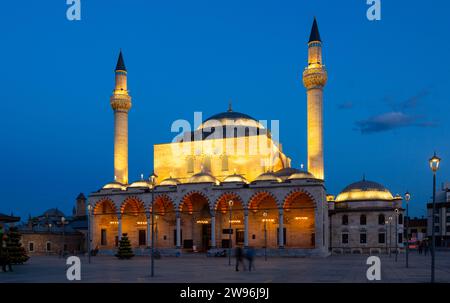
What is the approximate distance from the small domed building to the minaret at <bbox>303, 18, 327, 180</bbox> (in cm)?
1054

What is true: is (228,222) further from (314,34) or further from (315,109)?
(314,34)

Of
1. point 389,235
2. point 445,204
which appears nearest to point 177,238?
point 389,235

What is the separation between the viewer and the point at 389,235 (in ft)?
190

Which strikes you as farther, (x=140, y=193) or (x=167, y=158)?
(x=167, y=158)

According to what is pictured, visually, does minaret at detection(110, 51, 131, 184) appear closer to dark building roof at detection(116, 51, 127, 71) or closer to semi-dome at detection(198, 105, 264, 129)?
dark building roof at detection(116, 51, 127, 71)

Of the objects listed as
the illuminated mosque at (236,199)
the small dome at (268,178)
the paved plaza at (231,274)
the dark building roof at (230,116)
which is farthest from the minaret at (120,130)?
the paved plaza at (231,274)

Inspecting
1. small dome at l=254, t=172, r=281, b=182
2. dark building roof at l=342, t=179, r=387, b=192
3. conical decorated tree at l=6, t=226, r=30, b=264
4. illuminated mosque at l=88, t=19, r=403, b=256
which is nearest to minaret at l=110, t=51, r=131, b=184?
illuminated mosque at l=88, t=19, r=403, b=256

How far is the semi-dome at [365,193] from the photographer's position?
61594 mm

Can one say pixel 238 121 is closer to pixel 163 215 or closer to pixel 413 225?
pixel 163 215

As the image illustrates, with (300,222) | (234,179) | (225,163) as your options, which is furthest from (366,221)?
(234,179)

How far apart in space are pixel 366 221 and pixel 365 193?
3.93 m

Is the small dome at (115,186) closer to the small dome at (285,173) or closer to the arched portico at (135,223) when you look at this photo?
the arched portico at (135,223)

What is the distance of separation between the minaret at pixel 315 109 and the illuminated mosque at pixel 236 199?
0.10m
